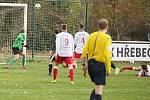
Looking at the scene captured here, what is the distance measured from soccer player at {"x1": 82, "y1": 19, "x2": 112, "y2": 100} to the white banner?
46.4 ft

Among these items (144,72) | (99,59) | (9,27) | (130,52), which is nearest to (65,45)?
(144,72)

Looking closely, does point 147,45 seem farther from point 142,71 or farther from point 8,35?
point 8,35

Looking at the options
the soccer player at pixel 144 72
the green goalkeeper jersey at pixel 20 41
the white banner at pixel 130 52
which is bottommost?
the soccer player at pixel 144 72

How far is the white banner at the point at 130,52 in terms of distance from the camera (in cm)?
2738

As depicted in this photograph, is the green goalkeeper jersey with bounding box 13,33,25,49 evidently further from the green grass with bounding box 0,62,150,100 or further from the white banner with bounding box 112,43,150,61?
the green grass with bounding box 0,62,150,100

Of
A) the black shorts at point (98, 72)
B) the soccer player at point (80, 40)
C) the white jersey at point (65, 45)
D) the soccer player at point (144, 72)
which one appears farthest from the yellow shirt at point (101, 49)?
the soccer player at point (144, 72)

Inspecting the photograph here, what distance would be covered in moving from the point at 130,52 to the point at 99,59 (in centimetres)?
1470

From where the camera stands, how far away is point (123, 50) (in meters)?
27.5

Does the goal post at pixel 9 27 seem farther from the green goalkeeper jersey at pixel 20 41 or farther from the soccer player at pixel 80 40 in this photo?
the soccer player at pixel 80 40

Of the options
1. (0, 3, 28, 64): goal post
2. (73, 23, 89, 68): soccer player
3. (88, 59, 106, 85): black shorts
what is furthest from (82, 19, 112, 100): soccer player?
(0, 3, 28, 64): goal post

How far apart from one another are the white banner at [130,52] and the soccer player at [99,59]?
14142 millimetres

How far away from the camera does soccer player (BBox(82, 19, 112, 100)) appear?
13.0 metres

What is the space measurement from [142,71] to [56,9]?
13753 mm

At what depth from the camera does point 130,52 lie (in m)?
27.6
